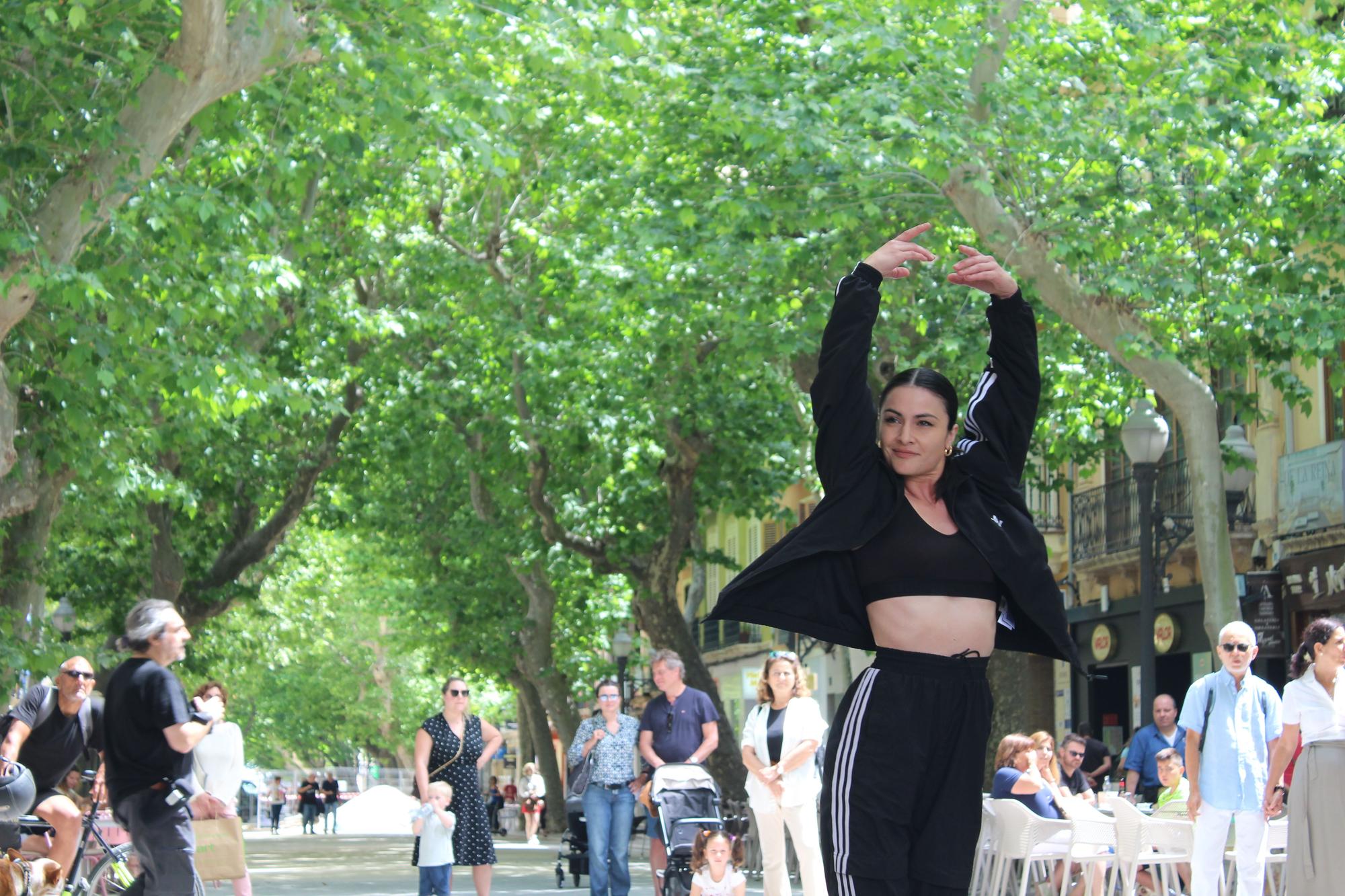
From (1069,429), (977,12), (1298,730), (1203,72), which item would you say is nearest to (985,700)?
(1298,730)

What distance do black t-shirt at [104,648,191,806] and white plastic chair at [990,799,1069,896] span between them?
6120mm

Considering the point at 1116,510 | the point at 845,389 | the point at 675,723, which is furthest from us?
the point at 1116,510

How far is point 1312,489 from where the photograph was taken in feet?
76.2

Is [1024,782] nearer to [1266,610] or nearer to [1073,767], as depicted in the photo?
[1073,767]

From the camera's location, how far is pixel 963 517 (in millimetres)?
4680

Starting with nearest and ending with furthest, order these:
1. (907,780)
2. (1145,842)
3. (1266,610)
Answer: (907,780)
(1145,842)
(1266,610)

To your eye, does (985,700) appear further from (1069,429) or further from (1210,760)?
(1069,429)

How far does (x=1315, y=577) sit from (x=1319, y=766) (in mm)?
13740

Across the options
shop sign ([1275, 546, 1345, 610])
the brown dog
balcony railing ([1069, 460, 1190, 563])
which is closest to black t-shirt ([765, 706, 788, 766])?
the brown dog

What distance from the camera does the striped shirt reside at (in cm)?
1525

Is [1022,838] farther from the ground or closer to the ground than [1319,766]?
closer to the ground

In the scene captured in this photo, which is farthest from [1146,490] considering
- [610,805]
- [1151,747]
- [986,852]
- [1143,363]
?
[610,805]

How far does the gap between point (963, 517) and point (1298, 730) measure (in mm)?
6831

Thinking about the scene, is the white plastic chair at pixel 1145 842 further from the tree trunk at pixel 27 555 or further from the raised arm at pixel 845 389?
the tree trunk at pixel 27 555
